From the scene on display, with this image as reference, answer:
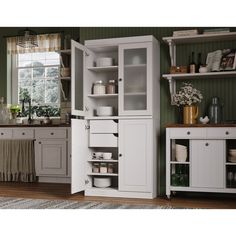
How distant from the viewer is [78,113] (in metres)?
4.23

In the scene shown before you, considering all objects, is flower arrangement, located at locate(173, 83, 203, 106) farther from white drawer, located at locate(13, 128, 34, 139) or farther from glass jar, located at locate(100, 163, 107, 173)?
white drawer, located at locate(13, 128, 34, 139)

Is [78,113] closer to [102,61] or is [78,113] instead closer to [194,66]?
[102,61]

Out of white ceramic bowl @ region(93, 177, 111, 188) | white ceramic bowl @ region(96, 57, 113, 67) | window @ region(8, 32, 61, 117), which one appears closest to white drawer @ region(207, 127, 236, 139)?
white ceramic bowl @ region(93, 177, 111, 188)

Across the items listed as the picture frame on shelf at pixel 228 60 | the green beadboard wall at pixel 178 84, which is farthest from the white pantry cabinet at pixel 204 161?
the picture frame on shelf at pixel 228 60

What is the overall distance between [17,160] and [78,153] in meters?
1.76

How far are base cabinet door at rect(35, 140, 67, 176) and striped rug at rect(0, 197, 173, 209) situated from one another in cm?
135

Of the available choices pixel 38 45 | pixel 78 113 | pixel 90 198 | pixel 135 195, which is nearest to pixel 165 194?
pixel 135 195

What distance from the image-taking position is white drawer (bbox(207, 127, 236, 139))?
3836 mm

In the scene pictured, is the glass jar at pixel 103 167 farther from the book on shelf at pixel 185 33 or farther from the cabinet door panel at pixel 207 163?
the book on shelf at pixel 185 33

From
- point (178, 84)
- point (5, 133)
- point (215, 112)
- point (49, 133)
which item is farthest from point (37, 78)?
point (215, 112)

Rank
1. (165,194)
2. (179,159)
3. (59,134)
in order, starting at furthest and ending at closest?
(59,134) → (165,194) → (179,159)

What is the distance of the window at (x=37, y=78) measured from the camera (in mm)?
6254

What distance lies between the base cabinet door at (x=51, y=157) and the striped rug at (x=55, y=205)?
4.44ft

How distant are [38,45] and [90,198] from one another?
2.99 m
